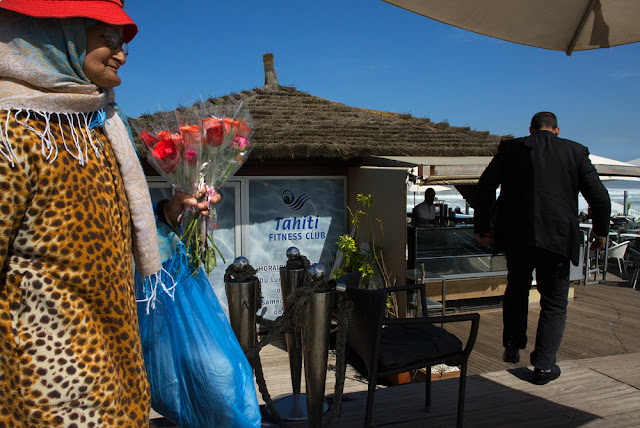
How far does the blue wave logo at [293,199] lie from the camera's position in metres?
7.00

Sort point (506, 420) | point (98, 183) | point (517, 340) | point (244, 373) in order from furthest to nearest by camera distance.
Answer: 1. point (517, 340)
2. point (506, 420)
3. point (244, 373)
4. point (98, 183)

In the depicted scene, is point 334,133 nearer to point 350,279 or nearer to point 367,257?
point 367,257

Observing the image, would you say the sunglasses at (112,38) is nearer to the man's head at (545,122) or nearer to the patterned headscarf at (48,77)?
the patterned headscarf at (48,77)

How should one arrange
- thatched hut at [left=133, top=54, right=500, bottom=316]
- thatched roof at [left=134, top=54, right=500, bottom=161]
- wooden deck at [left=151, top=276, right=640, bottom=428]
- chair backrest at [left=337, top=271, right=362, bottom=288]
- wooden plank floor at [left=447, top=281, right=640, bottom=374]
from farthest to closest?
thatched roof at [left=134, top=54, right=500, bottom=161]
thatched hut at [left=133, top=54, right=500, bottom=316]
wooden plank floor at [left=447, top=281, right=640, bottom=374]
wooden deck at [left=151, top=276, right=640, bottom=428]
chair backrest at [left=337, top=271, right=362, bottom=288]

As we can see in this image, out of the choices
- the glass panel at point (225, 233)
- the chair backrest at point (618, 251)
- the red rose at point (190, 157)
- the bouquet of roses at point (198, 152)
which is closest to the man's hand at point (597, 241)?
the bouquet of roses at point (198, 152)

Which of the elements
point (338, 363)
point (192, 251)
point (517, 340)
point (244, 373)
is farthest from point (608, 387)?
point (192, 251)

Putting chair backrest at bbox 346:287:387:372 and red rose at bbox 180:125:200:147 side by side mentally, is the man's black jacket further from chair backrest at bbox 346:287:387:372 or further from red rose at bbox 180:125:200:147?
red rose at bbox 180:125:200:147

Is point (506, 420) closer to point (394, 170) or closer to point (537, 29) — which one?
point (537, 29)

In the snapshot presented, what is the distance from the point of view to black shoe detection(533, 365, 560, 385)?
141 inches

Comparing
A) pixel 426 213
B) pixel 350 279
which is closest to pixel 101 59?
pixel 350 279

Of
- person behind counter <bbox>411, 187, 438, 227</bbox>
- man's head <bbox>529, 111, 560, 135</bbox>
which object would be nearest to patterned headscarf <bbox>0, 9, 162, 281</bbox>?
man's head <bbox>529, 111, 560, 135</bbox>

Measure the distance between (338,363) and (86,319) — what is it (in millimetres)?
1591

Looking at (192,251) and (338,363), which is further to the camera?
(338,363)

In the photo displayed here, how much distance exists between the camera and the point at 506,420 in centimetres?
310
